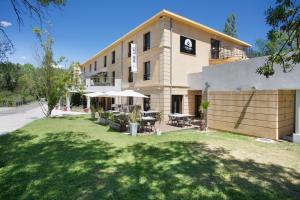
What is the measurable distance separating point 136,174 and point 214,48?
59.8 ft

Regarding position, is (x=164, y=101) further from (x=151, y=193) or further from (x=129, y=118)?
(x=151, y=193)

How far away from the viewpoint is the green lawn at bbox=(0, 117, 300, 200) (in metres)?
4.55

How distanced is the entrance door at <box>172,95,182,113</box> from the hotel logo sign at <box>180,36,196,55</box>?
13.6 feet

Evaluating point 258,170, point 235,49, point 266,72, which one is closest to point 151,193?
point 258,170

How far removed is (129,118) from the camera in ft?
40.2

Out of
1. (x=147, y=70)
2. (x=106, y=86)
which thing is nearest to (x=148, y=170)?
(x=147, y=70)

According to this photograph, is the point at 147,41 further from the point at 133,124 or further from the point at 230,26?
the point at 230,26

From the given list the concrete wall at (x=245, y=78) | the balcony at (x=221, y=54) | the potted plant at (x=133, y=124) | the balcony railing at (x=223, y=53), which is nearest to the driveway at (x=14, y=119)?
the potted plant at (x=133, y=124)

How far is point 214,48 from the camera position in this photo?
20.7 m

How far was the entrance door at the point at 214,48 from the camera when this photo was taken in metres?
20.4

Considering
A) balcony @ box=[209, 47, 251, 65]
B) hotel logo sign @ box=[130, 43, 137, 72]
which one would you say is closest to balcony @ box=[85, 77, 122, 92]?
hotel logo sign @ box=[130, 43, 137, 72]

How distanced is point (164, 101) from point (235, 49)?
12.0m

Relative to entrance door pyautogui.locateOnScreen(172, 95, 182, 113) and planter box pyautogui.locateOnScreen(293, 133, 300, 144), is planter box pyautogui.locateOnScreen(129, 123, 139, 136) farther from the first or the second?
planter box pyautogui.locateOnScreen(293, 133, 300, 144)

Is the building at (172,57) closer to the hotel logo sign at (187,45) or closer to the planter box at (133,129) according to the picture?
the hotel logo sign at (187,45)
